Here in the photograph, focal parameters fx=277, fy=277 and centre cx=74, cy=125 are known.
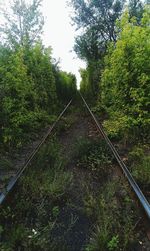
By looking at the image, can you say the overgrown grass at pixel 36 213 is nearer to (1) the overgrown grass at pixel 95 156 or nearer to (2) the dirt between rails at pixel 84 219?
(2) the dirt between rails at pixel 84 219

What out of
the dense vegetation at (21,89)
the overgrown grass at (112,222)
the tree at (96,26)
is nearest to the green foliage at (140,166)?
the overgrown grass at (112,222)

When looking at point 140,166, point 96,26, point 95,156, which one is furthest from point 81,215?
point 96,26

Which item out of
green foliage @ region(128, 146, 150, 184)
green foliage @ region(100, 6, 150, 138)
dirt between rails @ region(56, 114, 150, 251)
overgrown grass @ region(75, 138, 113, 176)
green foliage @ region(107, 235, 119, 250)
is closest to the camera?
green foliage @ region(107, 235, 119, 250)

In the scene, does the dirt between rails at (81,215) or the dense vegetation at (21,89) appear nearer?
the dirt between rails at (81,215)

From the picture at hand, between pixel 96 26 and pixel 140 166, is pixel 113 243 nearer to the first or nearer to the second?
pixel 140 166

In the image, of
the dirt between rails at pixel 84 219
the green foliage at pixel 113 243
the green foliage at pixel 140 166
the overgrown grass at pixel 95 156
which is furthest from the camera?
the overgrown grass at pixel 95 156

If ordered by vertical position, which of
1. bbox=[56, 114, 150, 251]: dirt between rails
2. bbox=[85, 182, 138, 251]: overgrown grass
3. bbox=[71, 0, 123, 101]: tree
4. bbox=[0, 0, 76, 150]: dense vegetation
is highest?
bbox=[71, 0, 123, 101]: tree

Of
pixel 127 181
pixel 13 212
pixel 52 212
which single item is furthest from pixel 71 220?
pixel 127 181

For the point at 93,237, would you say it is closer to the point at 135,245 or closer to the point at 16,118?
the point at 135,245

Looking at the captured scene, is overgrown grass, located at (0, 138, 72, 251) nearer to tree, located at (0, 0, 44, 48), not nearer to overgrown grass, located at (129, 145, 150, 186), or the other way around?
overgrown grass, located at (129, 145, 150, 186)

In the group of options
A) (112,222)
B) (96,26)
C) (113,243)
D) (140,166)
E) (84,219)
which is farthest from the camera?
(96,26)

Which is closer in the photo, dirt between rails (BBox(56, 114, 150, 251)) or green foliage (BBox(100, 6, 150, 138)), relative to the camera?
dirt between rails (BBox(56, 114, 150, 251))

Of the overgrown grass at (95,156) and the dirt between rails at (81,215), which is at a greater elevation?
the overgrown grass at (95,156)

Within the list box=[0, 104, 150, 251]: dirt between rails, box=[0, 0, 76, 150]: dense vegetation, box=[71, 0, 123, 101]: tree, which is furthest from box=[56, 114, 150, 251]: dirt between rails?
box=[71, 0, 123, 101]: tree
